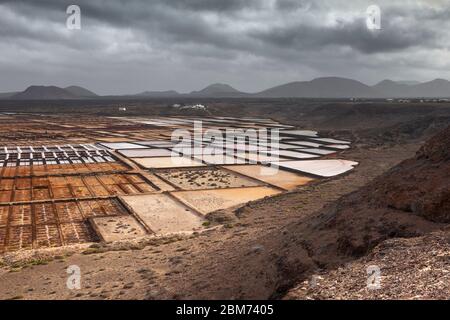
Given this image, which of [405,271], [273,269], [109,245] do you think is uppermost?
[405,271]

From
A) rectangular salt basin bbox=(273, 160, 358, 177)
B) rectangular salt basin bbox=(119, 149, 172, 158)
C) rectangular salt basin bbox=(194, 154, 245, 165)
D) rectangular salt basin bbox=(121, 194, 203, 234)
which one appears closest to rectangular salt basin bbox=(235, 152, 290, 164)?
rectangular salt basin bbox=(194, 154, 245, 165)

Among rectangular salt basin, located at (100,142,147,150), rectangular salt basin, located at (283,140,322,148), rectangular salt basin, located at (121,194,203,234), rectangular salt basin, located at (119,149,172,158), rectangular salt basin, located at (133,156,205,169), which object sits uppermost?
rectangular salt basin, located at (100,142,147,150)

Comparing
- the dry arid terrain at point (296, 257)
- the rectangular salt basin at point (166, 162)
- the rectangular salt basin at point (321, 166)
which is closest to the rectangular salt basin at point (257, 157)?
the rectangular salt basin at point (321, 166)

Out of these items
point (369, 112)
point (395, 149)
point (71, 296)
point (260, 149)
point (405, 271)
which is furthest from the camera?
point (369, 112)

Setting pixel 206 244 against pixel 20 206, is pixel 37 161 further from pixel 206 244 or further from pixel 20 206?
pixel 206 244

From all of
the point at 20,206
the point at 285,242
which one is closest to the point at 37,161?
the point at 20,206

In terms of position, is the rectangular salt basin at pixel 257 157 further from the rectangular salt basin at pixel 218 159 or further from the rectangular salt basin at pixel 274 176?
the rectangular salt basin at pixel 274 176

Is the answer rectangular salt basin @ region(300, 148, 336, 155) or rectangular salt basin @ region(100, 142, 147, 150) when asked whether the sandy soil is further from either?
rectangular salt basin @ region(100, 142, 147, 150)
